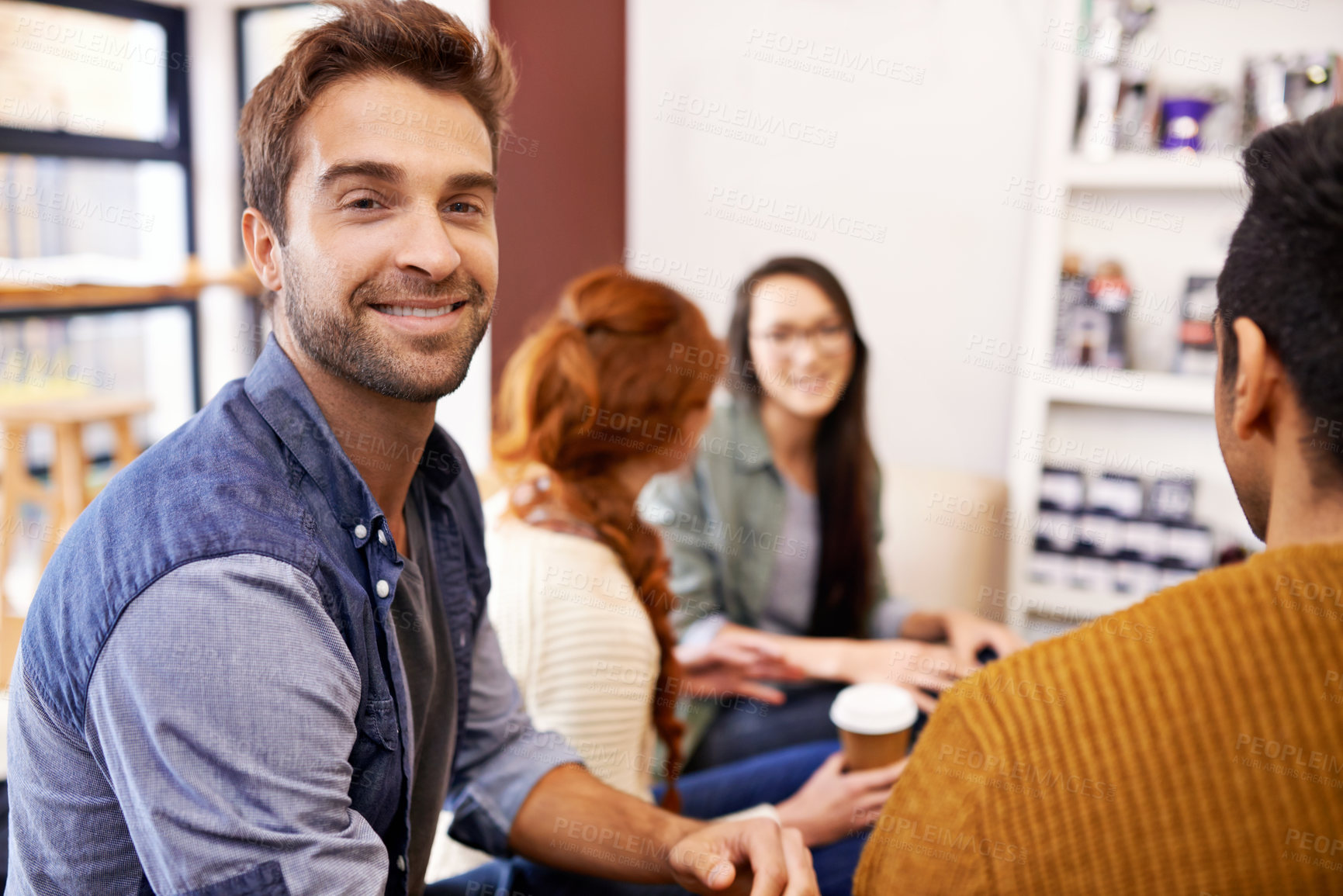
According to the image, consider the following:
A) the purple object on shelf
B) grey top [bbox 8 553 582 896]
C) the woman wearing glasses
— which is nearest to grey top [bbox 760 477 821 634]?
the woman wearing glasses

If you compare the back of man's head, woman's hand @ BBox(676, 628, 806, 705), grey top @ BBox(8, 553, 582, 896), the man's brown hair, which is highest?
the man's brown hair

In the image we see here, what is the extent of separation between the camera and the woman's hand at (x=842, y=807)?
129 centimetres

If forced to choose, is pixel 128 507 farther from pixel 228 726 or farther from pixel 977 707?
pixel 977 707

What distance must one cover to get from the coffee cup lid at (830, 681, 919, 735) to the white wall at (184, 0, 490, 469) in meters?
3.02

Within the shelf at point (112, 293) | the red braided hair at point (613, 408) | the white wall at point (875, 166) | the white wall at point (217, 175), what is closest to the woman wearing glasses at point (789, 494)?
the red braided hair at point (613, 408)

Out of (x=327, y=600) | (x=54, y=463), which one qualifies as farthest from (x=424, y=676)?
(x=54, y=463)

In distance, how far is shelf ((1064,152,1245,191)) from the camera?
2197 millimetres

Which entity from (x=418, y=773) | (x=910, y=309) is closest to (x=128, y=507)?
(x=418, y=773)

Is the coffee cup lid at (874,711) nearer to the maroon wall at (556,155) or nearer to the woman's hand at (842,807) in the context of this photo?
the woman's hand at (842,807)

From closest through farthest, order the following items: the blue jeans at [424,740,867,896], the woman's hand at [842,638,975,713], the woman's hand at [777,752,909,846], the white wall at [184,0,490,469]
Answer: the blue jeans at [424,740,867,896] → the woman's hand at [777,752,909,846] → the woman's hand at [842,638,975,713] → the white wall at [184,0,490,469]

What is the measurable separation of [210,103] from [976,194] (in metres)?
2.80

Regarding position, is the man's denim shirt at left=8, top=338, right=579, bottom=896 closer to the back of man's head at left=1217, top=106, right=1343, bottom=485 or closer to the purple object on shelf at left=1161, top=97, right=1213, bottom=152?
the back of man's head at left=1217, top=106, right=1343, bottom=485

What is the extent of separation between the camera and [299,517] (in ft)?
2.79

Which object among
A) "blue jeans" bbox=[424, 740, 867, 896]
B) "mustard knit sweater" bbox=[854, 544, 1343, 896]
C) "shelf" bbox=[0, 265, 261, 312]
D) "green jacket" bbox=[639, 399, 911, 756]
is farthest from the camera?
"shelf" bbox=[0, 265, 261, 312]
